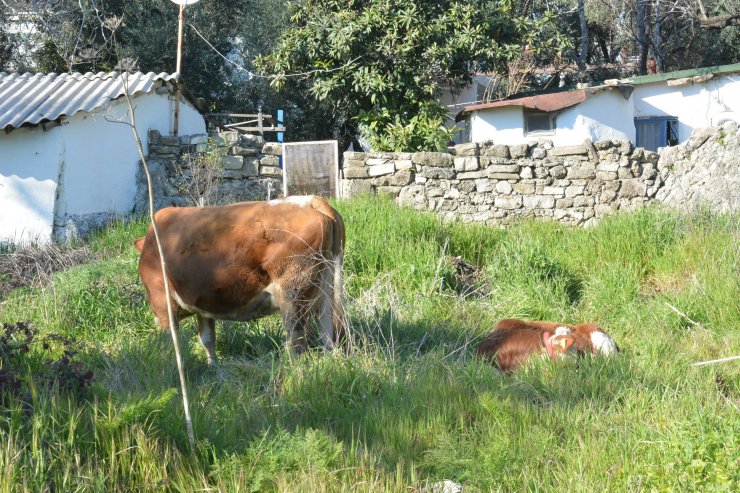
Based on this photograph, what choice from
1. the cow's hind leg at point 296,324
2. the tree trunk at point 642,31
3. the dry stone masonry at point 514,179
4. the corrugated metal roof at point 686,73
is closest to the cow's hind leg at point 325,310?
the cow's hind leg at point 296,324

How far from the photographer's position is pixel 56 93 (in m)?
16.0

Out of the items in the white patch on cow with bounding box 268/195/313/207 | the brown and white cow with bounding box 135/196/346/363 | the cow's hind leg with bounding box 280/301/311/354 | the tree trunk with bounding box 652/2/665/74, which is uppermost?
the tree trunk with bounding box 652/2/665/74

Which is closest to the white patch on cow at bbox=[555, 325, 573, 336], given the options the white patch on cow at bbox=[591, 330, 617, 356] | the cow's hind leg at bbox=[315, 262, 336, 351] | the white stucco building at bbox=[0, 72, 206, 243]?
Result: the white patch on cow at bbox=[591, 330, 617, 356]

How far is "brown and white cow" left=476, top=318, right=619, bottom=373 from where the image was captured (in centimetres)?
670

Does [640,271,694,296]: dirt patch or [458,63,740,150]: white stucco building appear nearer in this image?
[640,271,694,296]: dirt patch

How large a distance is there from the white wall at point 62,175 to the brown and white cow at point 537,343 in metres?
8.86

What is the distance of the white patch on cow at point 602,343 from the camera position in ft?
22.3

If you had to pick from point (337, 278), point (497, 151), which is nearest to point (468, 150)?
point (497, 151)

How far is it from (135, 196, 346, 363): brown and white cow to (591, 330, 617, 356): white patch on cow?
2.11m

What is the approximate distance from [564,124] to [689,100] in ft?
13.9

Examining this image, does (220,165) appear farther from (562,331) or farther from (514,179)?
(562,331)

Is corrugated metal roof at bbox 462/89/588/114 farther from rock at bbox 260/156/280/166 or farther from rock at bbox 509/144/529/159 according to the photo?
rock at bbox 260/156/280/166

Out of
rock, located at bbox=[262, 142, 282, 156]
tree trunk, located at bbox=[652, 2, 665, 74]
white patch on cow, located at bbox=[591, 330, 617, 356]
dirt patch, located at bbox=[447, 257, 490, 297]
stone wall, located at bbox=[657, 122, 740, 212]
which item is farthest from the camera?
tree trunk, located at bbox=[652, 2, 665, 74]

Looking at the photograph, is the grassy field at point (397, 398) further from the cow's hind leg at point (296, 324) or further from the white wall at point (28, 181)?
the white wall at point (28, 181)
